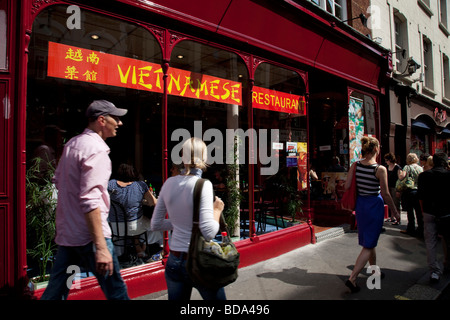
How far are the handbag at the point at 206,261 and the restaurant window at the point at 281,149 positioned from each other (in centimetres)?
366

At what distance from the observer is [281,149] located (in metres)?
7.01

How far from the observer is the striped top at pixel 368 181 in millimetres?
3613

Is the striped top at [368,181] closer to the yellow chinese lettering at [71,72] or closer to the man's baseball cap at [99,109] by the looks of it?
the man's baseball cap at [99,109]

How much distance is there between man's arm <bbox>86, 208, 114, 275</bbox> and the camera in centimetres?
193

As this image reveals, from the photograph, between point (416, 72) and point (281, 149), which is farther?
point (416, 72)

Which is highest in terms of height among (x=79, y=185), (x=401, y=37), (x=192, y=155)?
(x=401, y=37)

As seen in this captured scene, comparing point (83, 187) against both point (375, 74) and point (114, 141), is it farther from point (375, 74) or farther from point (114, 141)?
point (375, 74)

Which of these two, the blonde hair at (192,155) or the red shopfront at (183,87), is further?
the red shopfront at (183,87)

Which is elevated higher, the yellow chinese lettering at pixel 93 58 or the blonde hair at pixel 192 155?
the yellow chinese lettering at pixel 93 58

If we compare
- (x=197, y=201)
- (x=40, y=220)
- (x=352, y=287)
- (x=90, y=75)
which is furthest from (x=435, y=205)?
(x=40, y=220)

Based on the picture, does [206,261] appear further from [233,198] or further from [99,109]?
[233,198]

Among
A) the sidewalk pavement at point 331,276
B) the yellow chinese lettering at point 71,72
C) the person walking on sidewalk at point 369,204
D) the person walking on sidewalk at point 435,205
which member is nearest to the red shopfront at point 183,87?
the yellow chinese lettering at point 71,72

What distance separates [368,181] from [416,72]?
10648 mm

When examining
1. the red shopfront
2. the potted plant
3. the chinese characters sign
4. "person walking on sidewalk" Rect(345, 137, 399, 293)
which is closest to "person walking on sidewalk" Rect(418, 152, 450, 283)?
"person walking on sidewalk" Rect(345, 137, 399, 293)
